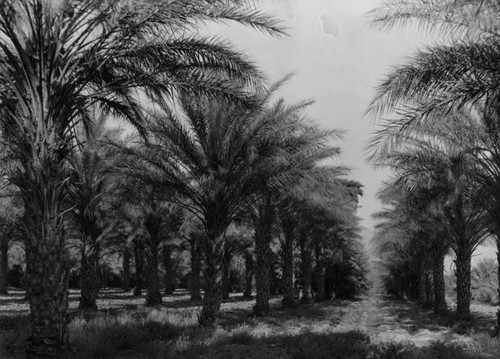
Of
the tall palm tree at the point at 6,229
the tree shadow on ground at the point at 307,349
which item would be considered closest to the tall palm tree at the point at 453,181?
the tree shadow on ground at the point at 307,349

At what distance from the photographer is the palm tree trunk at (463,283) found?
1961 centimetres

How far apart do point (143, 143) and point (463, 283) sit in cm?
1405

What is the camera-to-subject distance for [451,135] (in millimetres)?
14633

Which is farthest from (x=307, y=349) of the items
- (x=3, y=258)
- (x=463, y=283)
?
(x=3, y=258)

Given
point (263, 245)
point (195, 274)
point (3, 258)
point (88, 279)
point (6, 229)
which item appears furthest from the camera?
point (3, 258)

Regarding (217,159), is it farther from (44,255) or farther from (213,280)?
(44,255)

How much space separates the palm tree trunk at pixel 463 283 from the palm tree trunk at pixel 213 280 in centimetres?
1082

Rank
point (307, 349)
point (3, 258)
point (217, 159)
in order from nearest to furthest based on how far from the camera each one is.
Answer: point (307, 349) < point (217, 159) < point (3, 258)

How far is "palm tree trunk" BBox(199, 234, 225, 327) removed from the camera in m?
14.3

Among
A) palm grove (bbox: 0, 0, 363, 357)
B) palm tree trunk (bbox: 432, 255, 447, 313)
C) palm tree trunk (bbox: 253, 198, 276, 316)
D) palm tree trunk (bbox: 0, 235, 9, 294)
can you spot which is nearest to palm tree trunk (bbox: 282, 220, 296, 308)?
palm grove (bbox: 0, 0, 363, 357)

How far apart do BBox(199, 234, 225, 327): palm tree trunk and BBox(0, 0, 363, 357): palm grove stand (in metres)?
0.03

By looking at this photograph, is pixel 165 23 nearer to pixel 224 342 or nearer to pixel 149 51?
pixel 149 51

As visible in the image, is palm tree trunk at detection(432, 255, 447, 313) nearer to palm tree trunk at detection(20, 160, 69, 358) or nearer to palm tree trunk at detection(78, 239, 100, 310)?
palm tree trunk at detection(78, 239, 100, 310)

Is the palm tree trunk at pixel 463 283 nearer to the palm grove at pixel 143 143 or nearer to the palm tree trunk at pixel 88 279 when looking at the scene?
the palm grove at pixel 143 143
